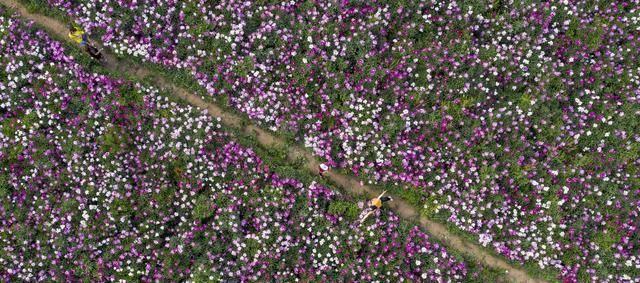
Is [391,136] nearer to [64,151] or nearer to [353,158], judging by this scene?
[353,158]

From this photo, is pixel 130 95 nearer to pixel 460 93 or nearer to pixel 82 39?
pixel 82 39

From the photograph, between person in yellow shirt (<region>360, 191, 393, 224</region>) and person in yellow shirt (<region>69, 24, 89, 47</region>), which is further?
person in yellow shirt (<region>69, 24, 89, 47</region>)

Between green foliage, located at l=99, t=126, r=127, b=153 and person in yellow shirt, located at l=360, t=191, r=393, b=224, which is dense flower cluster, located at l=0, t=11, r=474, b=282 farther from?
person in yellow shirt, located at l=360, t=191, r=393, b=224

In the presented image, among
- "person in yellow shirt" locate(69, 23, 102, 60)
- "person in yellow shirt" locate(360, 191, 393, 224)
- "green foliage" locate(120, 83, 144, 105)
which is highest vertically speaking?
"person in yellow shirt" locate(69, 23, 102, 60)

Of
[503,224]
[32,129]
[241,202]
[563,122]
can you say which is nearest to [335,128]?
[241,202]

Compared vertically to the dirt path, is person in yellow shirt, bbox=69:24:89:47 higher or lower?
higher

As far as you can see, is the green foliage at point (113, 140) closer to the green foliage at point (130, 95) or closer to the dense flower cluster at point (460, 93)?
the green foliage at point (130, 95)

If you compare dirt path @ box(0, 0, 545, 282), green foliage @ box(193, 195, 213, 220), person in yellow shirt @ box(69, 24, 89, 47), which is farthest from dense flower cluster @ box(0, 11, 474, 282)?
person in yellow shirt @ box(69, 24, 89, 47)
